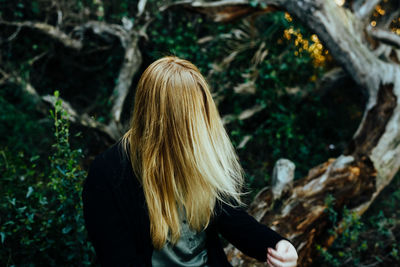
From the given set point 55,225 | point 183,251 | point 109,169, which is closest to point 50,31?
point 55,225

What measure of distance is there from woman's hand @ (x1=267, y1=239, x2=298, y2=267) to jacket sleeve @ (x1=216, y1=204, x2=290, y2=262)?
42mm

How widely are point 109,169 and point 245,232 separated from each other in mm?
764

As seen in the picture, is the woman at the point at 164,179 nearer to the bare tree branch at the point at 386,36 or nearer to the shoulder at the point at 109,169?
the shoulder at the point at 109,169

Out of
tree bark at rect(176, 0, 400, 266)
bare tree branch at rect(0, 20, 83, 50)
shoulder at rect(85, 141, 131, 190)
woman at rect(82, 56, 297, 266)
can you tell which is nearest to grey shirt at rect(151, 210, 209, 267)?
woman at rect(82, 56, 297, 266)

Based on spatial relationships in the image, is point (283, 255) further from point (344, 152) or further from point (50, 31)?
point (50, 31)

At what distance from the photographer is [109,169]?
4.94ft

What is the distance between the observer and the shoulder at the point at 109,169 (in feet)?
4.86

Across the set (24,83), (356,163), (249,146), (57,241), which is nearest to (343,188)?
(356,163)

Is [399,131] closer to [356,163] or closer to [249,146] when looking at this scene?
[356,163]

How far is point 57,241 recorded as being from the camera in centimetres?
235

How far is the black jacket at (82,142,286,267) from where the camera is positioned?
1.47 meters

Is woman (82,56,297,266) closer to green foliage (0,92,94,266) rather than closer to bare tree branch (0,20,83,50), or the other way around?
green foliage (0,92,94,266)

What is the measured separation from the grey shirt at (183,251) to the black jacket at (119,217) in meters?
0.07

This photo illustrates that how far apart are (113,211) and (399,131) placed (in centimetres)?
280
